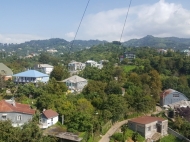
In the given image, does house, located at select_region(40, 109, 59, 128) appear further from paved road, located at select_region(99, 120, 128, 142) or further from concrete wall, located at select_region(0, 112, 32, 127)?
paved road, located at select_region(99, 120, 128, 142)

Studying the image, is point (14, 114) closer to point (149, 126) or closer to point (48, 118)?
point (48, 118)

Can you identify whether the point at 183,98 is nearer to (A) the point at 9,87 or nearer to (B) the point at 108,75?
(B) the point at 108,75

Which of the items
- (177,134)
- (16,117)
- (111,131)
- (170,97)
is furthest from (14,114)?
(170,97)

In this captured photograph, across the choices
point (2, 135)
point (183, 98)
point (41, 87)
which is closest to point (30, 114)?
point (2, 135)

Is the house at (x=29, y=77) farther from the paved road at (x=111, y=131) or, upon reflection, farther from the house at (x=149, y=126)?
the house at (x=149, y=126)

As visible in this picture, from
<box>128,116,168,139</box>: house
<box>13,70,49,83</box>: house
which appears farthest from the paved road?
<box>13,70,49,83</box>: house

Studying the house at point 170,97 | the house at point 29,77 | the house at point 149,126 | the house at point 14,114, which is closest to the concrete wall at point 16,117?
the house at point 14,114
